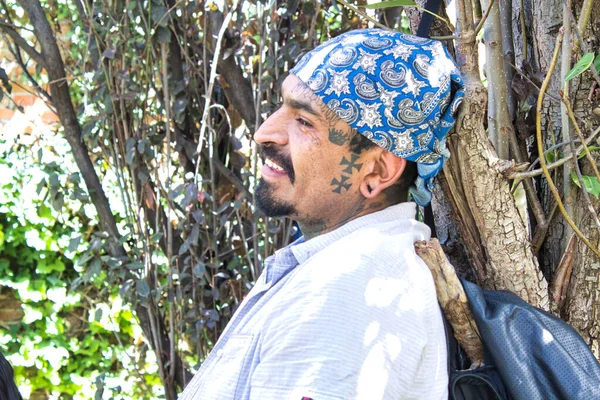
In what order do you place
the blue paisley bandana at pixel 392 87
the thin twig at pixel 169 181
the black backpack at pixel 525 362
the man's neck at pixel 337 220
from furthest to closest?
the thin twig at pixel 169 181, the man's neck at pixel 337 220, the blue paisley bandana at pixel 392 87, the black backpack at pixel 525 362

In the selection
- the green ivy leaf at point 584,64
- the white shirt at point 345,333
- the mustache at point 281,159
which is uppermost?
the green ivy leaf at point 584,64

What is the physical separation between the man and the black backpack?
12 centimetres

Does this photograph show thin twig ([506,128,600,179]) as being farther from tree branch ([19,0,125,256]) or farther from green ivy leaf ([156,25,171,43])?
tree branch ([19,0,125,256])

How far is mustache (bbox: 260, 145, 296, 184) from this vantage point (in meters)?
1.77

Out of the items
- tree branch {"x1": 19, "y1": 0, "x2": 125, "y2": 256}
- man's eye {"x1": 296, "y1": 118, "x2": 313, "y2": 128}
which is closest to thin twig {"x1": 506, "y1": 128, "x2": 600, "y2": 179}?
man's eye {"x1": 296, "y1": 118, "x2": 313, "y2": 128}

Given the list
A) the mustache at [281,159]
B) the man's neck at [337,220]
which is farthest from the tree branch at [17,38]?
the man's neck at [337,220]

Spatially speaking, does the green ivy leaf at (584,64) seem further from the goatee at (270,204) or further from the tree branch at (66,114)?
the tree branch at (66,114)

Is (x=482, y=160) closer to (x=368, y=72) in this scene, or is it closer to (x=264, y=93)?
(x=368, y=72)

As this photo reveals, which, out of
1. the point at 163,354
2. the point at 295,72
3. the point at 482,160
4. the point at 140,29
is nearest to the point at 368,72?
the point at 295,72

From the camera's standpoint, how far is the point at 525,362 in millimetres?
1558

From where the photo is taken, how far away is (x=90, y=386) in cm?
461

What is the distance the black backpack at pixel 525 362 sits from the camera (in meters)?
1.54

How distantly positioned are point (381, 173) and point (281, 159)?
23 cm

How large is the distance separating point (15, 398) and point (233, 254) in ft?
Result: 3.77
